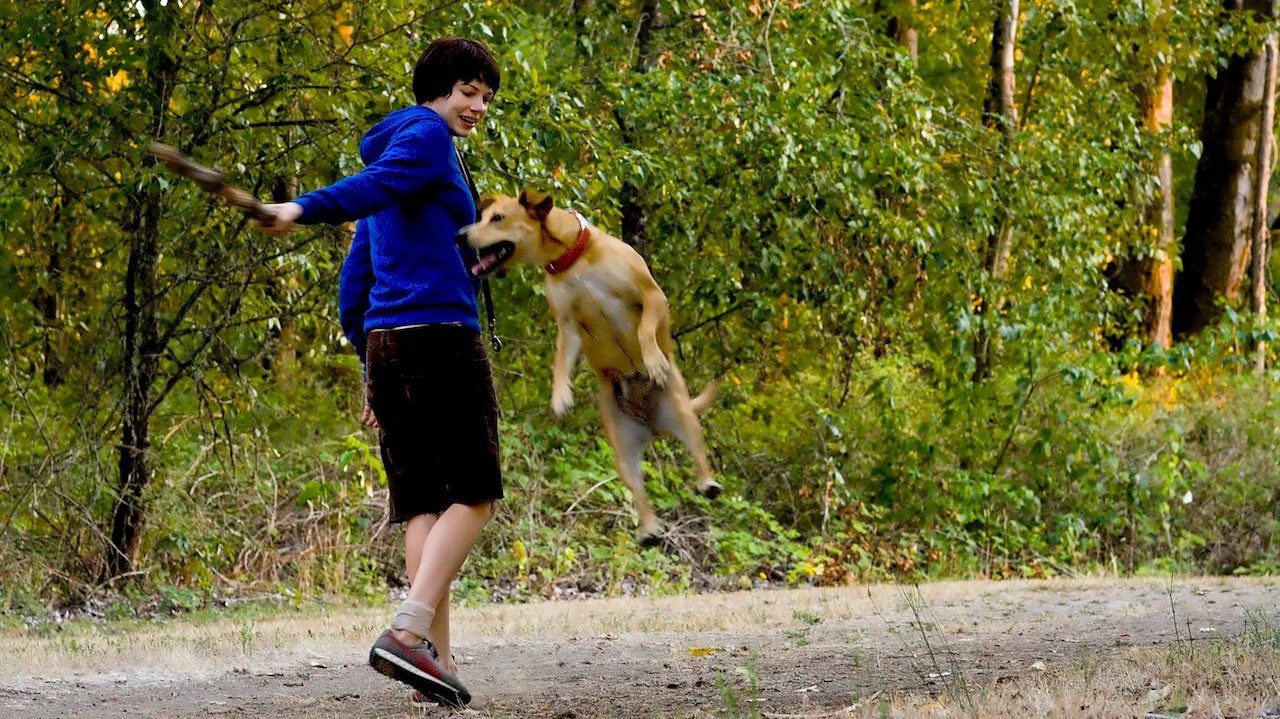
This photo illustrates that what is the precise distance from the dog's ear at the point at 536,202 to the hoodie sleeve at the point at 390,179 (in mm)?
571

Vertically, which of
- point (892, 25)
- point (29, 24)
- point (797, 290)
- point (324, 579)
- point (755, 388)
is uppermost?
point (892, 25)

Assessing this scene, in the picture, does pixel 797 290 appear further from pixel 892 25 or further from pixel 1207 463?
pixel 892 25

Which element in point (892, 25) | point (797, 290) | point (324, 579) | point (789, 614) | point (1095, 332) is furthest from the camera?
point (892, 25)

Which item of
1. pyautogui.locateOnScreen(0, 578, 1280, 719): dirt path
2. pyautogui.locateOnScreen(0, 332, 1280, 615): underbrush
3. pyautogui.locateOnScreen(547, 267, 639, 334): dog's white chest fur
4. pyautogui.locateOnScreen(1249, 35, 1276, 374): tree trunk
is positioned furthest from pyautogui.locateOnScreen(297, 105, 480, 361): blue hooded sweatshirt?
pyautogui.locateOnScreen(1249, 35, 1276, 374): tree trunk

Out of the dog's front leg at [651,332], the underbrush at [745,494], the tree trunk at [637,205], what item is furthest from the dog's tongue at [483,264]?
the tree trunk at [637,205]

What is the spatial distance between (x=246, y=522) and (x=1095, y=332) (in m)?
9.58

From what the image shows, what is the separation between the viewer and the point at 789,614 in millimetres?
8602

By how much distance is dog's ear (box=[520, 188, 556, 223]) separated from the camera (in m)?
5.50

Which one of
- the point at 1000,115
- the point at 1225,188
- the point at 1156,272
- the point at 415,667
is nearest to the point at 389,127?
the point at 415,667

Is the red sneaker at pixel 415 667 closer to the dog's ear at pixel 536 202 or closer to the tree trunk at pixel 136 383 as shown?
the dog's ear at pixel 536 202

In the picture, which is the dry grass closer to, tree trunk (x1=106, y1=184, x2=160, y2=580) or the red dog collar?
the red dog collar

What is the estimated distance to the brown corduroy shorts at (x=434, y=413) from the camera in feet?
16.1

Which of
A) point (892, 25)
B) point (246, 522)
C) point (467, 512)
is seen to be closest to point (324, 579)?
point (246, 522)

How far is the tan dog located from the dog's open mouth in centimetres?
1
